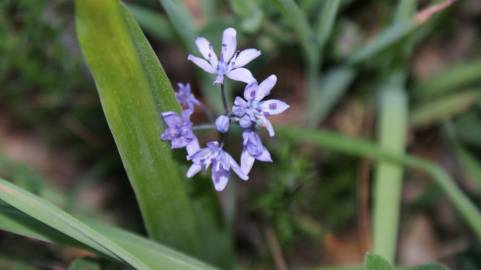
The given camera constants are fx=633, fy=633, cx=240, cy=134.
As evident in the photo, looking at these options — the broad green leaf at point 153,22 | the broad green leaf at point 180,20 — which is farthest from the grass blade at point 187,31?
the broad green leaf at point 153,22

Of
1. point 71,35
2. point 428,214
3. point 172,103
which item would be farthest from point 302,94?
point 172,103

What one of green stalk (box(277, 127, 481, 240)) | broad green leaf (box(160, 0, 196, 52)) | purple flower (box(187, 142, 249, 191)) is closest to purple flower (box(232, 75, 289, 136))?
purple flower (box(187, 142, 249, 191))

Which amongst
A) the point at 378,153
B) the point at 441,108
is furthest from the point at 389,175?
the point at 441,108

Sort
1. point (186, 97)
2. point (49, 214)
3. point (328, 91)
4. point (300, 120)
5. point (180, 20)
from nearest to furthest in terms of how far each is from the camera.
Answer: point (49, 214) → point (186, 97) → point (180, 20) → point (328, 91) → point (300, 120)

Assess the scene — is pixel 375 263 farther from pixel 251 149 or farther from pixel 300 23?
pixel 300 23

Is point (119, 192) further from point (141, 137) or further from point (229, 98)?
point (141, 137)

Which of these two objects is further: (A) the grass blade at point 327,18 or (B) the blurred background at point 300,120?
(B) the blurred background at point 300,120

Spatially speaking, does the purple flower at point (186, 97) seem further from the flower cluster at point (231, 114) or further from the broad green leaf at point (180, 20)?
the broad green leaf at point (180, 20)
